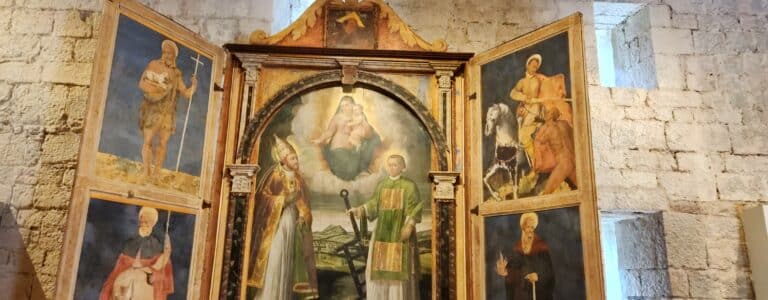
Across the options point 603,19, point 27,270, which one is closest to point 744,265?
point 603,19

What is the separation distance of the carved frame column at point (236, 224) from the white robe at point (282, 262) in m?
0.19

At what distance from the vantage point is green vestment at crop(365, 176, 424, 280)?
12.2 feet

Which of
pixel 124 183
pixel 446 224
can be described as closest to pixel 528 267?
pixel 446 224

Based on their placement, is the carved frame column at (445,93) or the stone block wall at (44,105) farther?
the carved frame column at (445,93)

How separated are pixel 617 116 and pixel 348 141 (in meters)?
2.19

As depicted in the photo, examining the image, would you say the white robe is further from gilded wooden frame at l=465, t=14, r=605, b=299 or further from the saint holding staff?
gilded wooden frame at l=465, t=14, r=605, b=299

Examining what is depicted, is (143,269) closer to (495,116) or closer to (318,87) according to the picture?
(318,87)

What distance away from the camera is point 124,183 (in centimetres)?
324

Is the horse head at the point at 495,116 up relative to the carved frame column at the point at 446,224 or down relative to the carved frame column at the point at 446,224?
up

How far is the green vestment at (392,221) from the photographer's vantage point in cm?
372

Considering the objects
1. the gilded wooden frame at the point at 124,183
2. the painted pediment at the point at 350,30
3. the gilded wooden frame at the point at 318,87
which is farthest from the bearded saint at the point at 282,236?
the painted pediment at the point at 350,30

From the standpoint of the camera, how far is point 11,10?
4.32 m

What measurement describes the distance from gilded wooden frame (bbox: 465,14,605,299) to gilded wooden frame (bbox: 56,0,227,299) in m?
1.83

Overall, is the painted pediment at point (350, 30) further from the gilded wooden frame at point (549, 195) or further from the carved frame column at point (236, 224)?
the carved frame column at point (236, 224)
